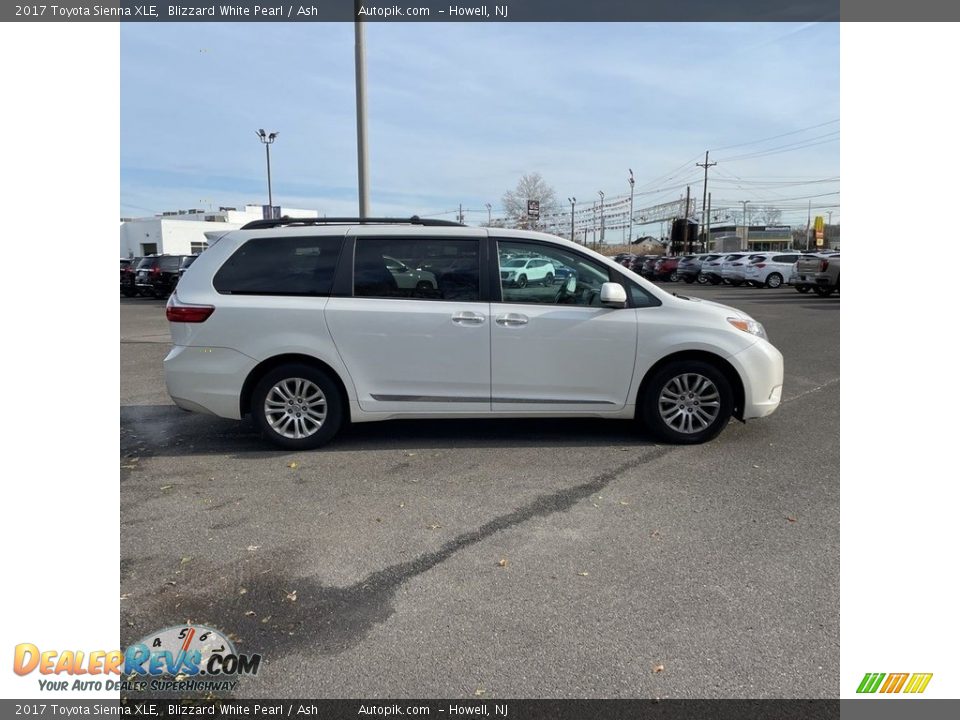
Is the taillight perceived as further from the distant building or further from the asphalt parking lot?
the distant building

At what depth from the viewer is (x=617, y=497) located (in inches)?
186

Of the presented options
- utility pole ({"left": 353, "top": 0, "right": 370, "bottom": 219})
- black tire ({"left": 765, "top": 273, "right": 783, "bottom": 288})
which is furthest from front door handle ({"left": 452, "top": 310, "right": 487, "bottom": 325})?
black tire ({"left": 765, "top": 273, "right": 783, "bottom": 288})

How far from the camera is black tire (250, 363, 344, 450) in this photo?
5785 mm

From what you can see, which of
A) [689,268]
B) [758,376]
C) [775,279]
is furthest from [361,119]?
[689,268]

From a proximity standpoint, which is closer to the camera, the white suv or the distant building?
the white suv

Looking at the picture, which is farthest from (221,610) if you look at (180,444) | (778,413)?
(778,413)

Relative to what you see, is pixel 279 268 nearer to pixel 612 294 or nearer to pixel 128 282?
pixel 612 294

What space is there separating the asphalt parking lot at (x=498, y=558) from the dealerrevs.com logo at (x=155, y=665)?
0.27ft

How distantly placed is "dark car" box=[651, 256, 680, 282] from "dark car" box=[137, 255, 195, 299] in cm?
2804

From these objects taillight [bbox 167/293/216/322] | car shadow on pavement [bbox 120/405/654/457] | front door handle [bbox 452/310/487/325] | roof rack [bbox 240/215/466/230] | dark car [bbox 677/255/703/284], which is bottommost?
car shadow on pavement [bbox 120/405/654/457]

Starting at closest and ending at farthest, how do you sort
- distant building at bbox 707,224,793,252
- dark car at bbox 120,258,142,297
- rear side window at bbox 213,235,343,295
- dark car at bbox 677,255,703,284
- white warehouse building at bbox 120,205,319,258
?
rear side window at bbox 213,235,343,295 < dark car at bbox 120,258,142,297 < dark car at bbox 677,255,703,284 < white warehouse building at bbox 120,205,319,258 < distant building at bbox 707,224,793,252

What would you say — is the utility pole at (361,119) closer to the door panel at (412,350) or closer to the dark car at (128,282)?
the door panel at (412,350)

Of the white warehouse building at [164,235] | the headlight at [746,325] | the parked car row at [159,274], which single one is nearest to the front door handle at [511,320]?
the headlight at [746,325]
